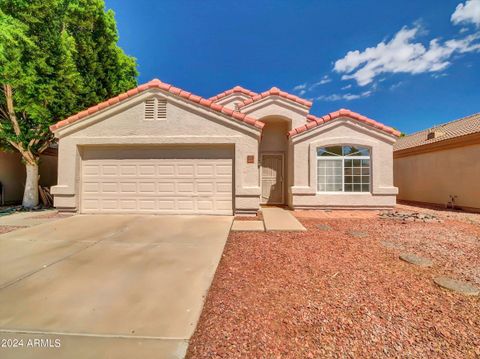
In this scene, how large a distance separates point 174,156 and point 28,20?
7868 mm

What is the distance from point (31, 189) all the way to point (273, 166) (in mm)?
10882

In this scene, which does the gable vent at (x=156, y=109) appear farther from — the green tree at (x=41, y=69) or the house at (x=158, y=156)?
the green tree at (x=41, y=69)

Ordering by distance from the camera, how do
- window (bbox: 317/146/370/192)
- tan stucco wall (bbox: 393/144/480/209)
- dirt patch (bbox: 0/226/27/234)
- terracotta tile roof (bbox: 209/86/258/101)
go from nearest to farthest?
1. dirt patch (bbox: 0/226/27/234)
2. window (bbox: 317/146/370/192)
3. tan stucco wall (bbox: 393/144/480/209)
4. terracotta tile roof (bbox: 209/86/258/101)

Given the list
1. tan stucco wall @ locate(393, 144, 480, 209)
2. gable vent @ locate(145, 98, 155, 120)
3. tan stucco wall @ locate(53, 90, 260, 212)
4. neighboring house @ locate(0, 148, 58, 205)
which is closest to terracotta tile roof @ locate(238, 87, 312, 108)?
tan stucco wall @ locate(53, 90, 260, 212)

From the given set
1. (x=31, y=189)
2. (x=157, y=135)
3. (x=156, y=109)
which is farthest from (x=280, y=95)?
(x=31, y=189)

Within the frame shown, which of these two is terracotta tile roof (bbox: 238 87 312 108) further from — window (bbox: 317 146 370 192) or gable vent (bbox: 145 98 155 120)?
gable vent (bbox: 145 98 155 120)

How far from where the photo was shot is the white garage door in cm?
819

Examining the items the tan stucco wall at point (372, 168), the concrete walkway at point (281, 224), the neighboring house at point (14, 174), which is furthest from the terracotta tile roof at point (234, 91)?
the neighboring house at point (14, 174)

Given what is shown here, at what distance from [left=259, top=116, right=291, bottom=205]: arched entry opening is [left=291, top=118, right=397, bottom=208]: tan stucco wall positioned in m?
1.91

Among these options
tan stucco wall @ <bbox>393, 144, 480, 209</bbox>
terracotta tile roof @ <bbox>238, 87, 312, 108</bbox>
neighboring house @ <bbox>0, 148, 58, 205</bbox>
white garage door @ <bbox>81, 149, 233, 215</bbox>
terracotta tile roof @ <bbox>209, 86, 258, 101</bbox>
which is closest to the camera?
white garage door @ <bbox>81, 149, 233, 215</bbox>

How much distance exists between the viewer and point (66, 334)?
2.26 m

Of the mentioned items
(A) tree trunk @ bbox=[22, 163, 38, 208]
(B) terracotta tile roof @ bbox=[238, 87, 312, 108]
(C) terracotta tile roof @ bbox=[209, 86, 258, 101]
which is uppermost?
(C) terracotta tile roof @ bbox=[209, 86, 258, 101]

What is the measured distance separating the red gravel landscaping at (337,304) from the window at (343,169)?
478cm

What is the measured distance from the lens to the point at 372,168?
9633mm
